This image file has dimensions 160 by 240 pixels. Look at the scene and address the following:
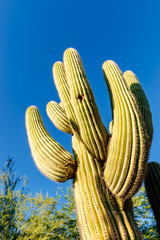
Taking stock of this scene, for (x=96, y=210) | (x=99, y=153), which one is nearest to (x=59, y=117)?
(x=99, y=153)

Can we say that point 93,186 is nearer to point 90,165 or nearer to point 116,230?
point 90,165

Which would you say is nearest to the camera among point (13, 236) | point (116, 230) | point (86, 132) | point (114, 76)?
point (116, 230)

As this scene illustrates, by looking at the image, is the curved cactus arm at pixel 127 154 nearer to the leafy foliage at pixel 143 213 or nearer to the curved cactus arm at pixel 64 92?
the curved cactus arm at pixel 64 92

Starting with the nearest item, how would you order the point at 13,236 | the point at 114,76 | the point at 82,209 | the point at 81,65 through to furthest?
the point at 82,209 < the point at 114,76 < the point at 81,65 < the point at 13,236

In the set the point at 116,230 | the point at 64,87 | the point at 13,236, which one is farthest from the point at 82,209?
the point at 13,236

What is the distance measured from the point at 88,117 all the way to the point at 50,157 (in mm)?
759

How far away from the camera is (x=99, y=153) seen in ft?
8.52

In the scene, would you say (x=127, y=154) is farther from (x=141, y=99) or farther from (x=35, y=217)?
(x=35, y=217)

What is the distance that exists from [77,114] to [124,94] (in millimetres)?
692

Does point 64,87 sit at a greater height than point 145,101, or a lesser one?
greater

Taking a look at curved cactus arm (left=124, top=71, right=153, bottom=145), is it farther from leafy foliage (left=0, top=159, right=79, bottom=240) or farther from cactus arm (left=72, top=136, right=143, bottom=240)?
leafy foliage (left=0, top=159, right=79, bottom=240)

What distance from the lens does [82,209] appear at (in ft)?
7.66

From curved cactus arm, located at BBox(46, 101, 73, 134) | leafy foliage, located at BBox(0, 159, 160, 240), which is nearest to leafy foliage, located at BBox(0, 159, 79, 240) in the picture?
leafy foliage, located at BBox(0, 159, 160, 240)

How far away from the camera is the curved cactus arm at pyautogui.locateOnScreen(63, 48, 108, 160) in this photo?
257 centimetres
